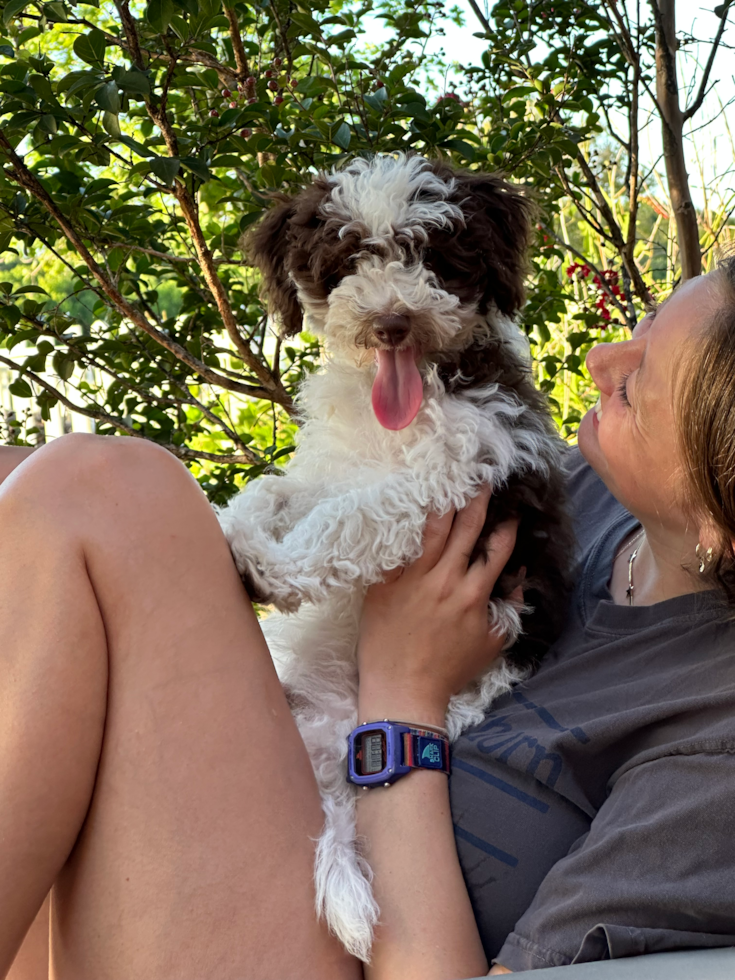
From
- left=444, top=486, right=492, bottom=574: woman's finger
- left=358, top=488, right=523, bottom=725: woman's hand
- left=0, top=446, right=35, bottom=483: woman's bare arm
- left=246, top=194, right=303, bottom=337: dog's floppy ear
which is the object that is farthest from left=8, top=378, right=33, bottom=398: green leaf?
left=444, top=486, right=492, bottom=574: woman's finger

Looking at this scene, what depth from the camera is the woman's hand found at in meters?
2.08

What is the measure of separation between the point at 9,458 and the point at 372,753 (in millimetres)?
1297

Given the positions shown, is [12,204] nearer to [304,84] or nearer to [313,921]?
[304,84]

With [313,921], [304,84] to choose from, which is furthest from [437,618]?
[304,84]

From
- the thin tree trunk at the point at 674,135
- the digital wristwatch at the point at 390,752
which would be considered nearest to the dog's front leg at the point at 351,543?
the digital wristwatch at the point at 390,752

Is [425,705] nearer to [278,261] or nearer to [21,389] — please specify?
[278,261]

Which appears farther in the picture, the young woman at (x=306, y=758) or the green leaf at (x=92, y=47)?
the green leaf at (x=92, y=47)

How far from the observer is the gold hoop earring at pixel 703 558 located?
6.26 feet

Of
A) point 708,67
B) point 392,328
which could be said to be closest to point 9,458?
point 392,328

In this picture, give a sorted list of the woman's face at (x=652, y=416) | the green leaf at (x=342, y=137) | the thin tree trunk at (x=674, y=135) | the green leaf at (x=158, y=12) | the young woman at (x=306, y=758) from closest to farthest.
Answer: the young woman at (x=306, y=758) < the woman's face at (x=652, y=416) < the green leaf at (x=158, y=12) < the green leaf at (x=342, y=137) < the thin tree trunk at (x=674, y=135)

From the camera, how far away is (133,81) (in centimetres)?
213

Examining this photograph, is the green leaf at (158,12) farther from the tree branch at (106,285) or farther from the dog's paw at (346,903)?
the dog's paw at (346,903)

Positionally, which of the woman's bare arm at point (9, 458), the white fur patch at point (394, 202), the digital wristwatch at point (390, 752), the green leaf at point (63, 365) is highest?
the white fur patch at point (394, 202)

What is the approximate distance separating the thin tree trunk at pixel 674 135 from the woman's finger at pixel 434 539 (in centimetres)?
150
